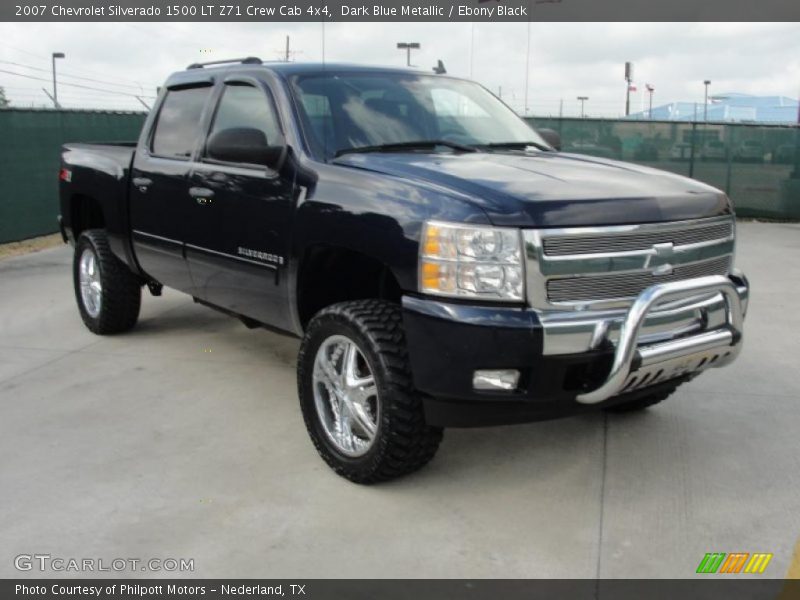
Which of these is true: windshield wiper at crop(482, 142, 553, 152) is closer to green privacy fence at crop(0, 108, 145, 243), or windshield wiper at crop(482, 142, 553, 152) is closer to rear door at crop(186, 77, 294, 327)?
rear door at crop(186, 77, 294, 327)

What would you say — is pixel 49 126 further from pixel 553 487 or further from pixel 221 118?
pixel 553 487

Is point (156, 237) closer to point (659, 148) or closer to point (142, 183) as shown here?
point (142, 183)

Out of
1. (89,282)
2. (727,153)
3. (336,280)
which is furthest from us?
(727,153)

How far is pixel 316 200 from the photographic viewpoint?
12.7 ft

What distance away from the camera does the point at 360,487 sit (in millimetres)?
3719

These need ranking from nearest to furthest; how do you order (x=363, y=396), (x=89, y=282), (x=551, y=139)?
1. (x=363, y=396)
2. (x=551, y=139)
3. (x=89, y=282)

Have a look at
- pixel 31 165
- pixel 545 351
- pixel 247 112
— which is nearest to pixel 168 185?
pixel 247 112

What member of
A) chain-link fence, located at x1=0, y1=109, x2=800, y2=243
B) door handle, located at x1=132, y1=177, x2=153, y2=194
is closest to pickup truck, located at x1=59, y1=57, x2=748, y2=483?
door handle, located at x1=132, y1=177, x2=153, y2=194

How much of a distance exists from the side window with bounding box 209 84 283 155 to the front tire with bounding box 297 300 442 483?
1.18 meters

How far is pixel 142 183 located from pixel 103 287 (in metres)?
1.06

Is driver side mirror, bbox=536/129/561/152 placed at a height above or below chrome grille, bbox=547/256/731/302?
above

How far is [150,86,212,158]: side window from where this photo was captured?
515cm

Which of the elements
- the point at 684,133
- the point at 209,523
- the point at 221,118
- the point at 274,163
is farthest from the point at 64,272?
the point at 684,133

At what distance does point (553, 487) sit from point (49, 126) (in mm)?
11057
